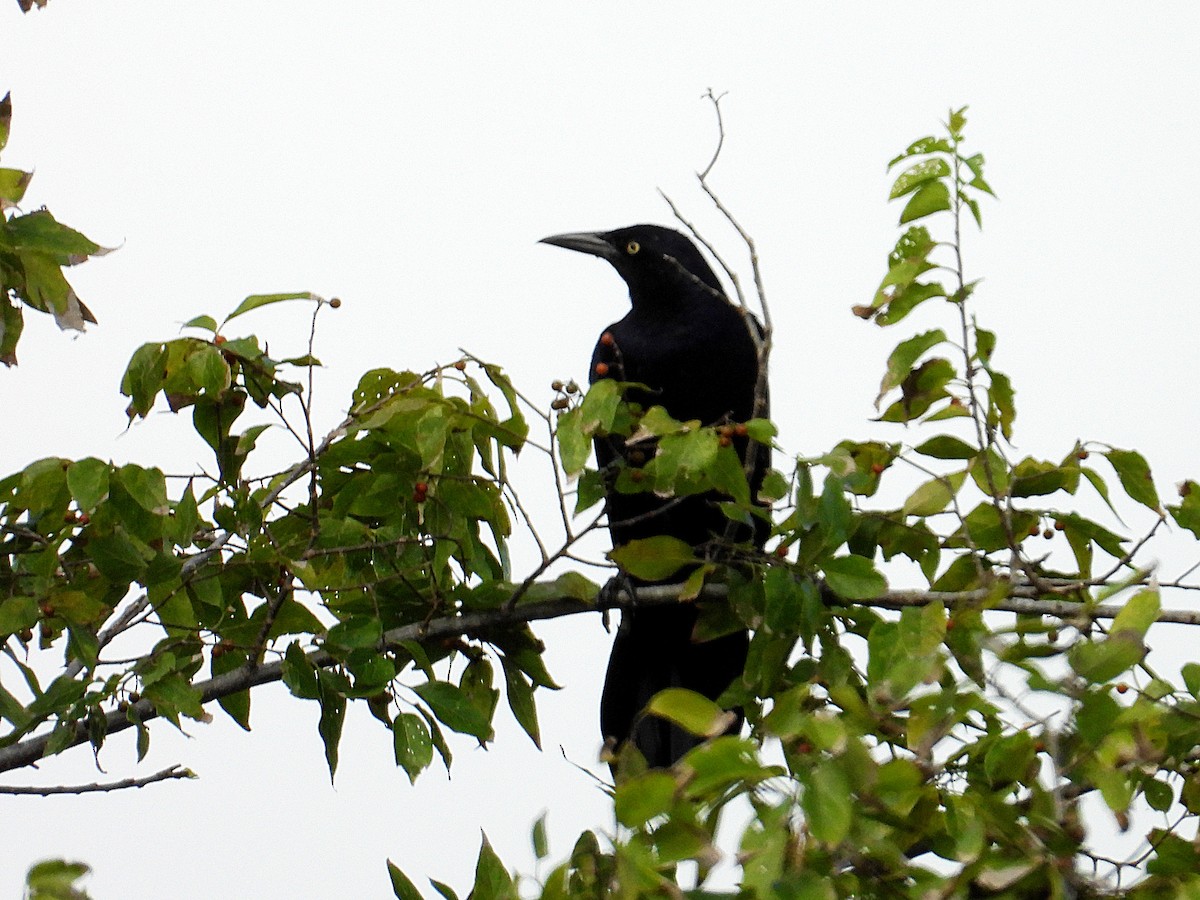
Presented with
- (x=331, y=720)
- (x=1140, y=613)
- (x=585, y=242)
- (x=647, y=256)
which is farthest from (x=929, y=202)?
(x=585, y=242)

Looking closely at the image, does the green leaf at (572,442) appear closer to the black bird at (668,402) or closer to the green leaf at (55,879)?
the green leaf at (55,879)

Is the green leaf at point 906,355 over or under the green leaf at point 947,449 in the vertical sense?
over

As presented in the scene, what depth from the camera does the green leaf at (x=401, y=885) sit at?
237 centimetres

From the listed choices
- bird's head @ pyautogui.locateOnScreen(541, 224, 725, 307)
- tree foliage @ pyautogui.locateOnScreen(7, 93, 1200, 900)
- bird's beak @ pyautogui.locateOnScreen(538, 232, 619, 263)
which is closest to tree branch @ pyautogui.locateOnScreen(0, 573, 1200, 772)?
tree foliage @ pyautogui.locateOnScreen(7, 93, 1200, 900)

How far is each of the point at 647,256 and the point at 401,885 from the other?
9.13 feet

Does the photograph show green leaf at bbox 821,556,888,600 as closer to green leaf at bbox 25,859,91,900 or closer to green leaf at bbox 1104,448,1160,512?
green leaf at bbox 1104,448,1160,512

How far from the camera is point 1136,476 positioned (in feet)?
9.16

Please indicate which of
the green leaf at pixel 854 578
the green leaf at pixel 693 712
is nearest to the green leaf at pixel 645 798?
the green leaf at pixel 693 712

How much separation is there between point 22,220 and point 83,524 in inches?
30.9

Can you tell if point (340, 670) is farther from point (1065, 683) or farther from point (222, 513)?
point (1065, 683)

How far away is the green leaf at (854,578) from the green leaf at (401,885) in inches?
35.7

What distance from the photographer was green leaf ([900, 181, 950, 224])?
2.65 metres

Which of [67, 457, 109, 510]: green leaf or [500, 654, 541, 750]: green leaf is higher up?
[67, 457, 109, 510]: green leaf

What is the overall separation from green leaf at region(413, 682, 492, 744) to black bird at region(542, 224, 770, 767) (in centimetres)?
103
